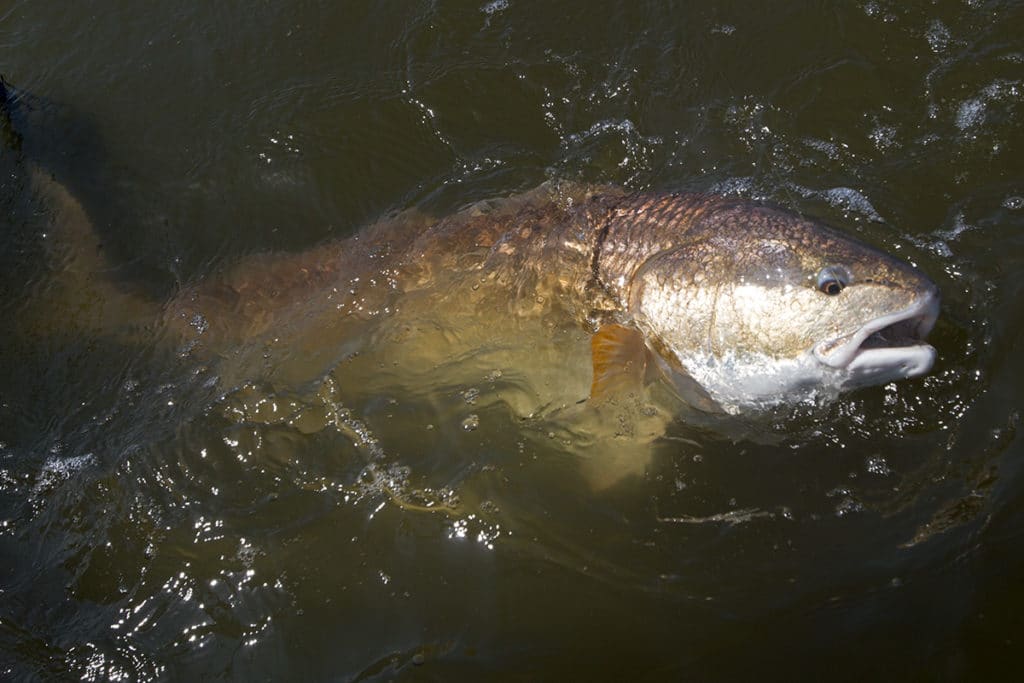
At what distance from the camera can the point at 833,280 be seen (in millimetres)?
3055

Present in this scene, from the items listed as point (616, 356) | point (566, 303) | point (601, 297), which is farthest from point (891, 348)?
point (566, 303)

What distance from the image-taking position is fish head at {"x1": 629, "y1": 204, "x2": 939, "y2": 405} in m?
3.00

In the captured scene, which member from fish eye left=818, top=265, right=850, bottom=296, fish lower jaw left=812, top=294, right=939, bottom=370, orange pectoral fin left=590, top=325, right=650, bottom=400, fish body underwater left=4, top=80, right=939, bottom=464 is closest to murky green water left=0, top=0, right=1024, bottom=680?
fish body underwater left=4, top=80, right=939, bottom=464

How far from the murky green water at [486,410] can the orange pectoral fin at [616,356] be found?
0.41m

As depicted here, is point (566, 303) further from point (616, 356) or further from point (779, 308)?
point (779, 308)

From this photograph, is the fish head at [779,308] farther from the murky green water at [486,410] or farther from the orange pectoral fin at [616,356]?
the murky green water at [486,410]

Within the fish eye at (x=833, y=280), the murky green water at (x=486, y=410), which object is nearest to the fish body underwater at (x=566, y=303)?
the fish eye at (x=833, y=280)

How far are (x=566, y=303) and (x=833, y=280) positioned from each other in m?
1.26

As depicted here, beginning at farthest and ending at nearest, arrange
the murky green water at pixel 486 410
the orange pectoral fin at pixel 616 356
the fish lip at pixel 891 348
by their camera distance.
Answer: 1. the orange pectoral fin at pixel 616 356
2. the murky green water at pixel 486 410
3. the fish lip at pixel 891 348

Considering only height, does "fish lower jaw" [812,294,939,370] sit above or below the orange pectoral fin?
above

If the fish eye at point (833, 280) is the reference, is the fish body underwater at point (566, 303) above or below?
below

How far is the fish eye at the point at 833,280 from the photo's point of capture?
304cm

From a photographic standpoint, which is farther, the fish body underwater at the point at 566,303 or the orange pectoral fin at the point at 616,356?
the orange pectoral fin at the point at 616,356

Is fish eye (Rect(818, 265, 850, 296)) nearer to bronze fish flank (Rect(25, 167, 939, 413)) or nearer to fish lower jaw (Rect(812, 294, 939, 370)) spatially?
bronze fish flank (Rect(25, 167, 939, 413))
